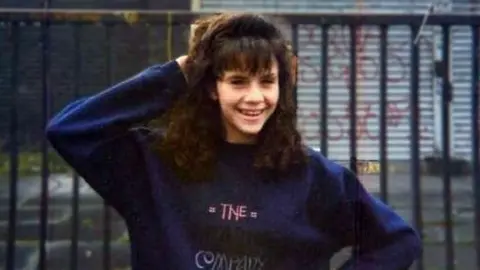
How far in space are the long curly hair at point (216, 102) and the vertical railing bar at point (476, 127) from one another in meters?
1.42

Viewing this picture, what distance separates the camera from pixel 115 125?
2.41 m

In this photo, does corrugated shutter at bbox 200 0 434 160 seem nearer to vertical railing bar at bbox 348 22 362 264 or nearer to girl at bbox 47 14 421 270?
vertical railing bar at bbox 348 22 362 264

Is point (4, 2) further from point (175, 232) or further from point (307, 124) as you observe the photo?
point (175, 232)

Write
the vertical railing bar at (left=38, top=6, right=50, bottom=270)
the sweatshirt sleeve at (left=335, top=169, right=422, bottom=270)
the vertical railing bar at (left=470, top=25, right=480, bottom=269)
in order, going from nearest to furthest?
the sweatshirt sleeve at (left=335, top=169, right=422, bottom=270) → the vertical railing bar at (left=38, top=6, right=50, bottom=270) → the vertical railing bar at (left=470, top=25, right=480, bottom=269)

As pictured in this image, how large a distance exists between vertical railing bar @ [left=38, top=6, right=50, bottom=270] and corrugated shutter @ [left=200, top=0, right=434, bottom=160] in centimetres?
94

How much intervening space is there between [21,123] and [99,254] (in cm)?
60

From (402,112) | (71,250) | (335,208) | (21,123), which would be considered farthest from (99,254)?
(335,208)

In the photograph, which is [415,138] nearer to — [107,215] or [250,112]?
[107,215]


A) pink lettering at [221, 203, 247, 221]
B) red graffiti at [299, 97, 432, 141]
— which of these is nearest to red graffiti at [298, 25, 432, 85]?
red graffiti at [299, 97, 432, 141]

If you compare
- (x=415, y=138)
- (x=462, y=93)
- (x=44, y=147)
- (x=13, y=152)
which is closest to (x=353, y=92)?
(x=415, y=138)

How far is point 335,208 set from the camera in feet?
8.05

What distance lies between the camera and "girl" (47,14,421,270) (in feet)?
7.66

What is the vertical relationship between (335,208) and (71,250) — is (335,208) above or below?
above

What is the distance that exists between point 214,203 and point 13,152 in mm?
1470
